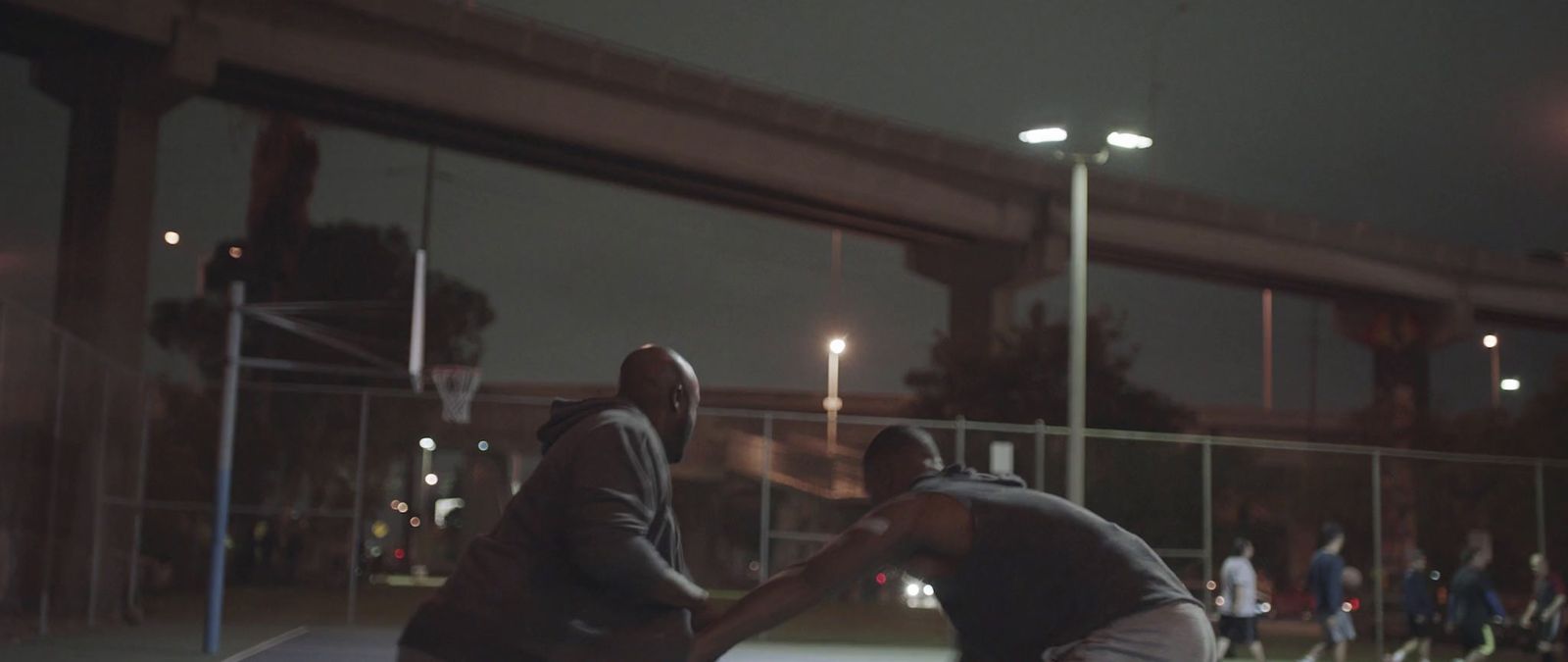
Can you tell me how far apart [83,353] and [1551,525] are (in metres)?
23.5

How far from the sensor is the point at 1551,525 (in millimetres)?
31734

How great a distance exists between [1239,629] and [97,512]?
46.6 feet

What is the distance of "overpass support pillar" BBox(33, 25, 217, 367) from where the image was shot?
31266 mm

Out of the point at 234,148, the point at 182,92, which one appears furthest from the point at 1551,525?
the point at 234,148

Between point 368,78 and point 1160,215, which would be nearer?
point 368,78

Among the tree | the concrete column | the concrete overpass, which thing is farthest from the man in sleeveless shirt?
the concrete column

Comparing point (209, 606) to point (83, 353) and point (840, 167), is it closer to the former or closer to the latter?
point (83, 353)

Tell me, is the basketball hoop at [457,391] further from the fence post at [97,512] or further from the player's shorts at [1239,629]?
the player's shorts at [1239,629]

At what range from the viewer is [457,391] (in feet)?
104

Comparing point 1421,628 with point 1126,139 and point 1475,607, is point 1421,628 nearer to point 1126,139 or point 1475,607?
point 1475,607

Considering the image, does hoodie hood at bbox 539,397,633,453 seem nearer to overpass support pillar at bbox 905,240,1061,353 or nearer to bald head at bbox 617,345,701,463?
bald head at bbox 617,345,701,463

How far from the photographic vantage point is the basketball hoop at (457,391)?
28.7 metres

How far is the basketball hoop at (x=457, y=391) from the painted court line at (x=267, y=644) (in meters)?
4.17

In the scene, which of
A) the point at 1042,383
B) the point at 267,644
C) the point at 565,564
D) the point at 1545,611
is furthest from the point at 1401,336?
the point at 565,564
